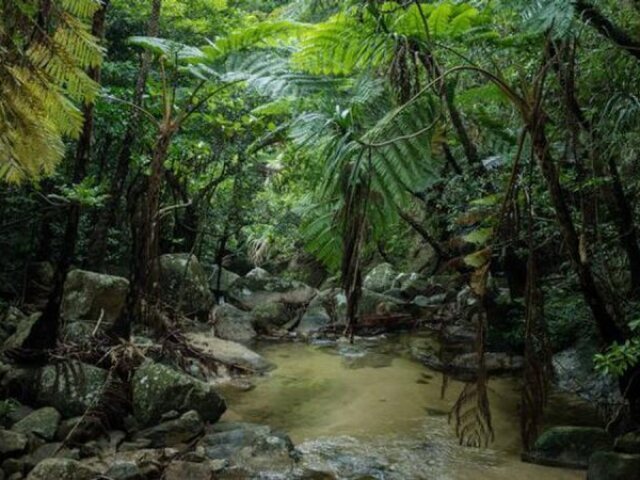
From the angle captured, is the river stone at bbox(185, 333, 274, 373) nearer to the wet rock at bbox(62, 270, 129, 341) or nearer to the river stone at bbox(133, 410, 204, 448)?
the wet rock at bbox(62, 270, 129, 341)

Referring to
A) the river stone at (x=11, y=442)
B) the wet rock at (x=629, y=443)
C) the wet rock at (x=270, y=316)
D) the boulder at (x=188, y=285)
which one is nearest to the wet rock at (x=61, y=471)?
the river stone at (x=11, y=442)

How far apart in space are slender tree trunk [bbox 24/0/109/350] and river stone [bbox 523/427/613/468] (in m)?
3.77

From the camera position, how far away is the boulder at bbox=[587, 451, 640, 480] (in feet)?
10.9

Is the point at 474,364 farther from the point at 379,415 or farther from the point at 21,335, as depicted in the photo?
the point at 21,335

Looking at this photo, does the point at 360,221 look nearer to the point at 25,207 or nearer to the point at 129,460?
the point at 129,460

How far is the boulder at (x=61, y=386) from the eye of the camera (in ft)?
13.9

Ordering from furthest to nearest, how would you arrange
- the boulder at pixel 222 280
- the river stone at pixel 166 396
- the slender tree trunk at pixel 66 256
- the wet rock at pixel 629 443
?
the boulder at pixel 222 280
the river stone at pixel 166 396
the slender tree trunk at pixel 66 256
the wet rock at pixel 629 443

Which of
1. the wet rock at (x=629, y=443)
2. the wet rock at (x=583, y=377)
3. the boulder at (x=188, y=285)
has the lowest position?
the wet rock at (x=629, y=443)

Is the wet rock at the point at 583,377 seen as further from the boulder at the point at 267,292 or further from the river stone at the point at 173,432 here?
the boulder at the point at 267,292

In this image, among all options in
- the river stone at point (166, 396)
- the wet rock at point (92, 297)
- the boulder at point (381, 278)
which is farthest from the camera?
the boulder at point (381, 278)

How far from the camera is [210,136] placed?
7.71m

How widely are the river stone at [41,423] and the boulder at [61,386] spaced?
0.42ft

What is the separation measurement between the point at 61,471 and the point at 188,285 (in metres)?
5.79

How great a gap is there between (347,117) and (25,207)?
571 centimetres
